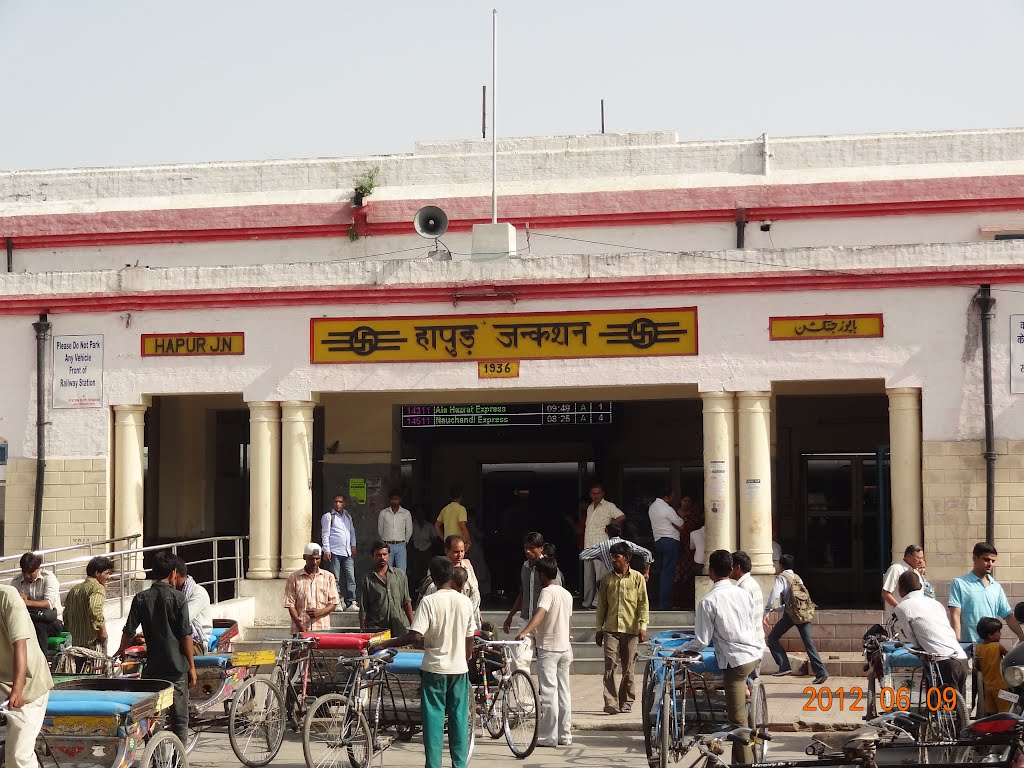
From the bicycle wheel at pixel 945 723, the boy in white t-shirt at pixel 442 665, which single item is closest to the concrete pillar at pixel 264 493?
the boy in white t-shirt at pixel 442 665

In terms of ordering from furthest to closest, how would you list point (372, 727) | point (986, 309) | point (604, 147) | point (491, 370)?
point (604, 147) < point (491, 370) < point (986, 309) < point (372, 727)

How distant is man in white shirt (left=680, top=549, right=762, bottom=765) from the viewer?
9.52 meters

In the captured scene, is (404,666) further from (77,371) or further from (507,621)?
(77,371)

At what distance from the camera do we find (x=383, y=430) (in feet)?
→ 65.9

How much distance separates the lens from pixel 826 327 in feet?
52.4

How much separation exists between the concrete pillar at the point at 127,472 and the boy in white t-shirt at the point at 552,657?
7.52 m

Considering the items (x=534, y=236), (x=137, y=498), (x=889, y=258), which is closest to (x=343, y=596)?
(x=137, y=498)

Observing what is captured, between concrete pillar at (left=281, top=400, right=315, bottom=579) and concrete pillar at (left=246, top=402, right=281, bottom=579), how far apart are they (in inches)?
5.1

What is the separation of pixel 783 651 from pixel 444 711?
20.5ft

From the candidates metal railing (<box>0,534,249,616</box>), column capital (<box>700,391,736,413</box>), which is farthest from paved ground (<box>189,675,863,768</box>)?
metal railing (<box>0,534,249,616</box>)

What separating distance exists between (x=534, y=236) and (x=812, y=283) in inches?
219

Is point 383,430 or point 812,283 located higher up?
point 812,283

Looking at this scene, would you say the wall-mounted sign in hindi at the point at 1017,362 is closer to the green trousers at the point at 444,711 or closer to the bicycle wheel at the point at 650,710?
the bicycle wheel at the point at 650,710

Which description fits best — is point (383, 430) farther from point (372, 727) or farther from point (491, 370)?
point (372, 727)
